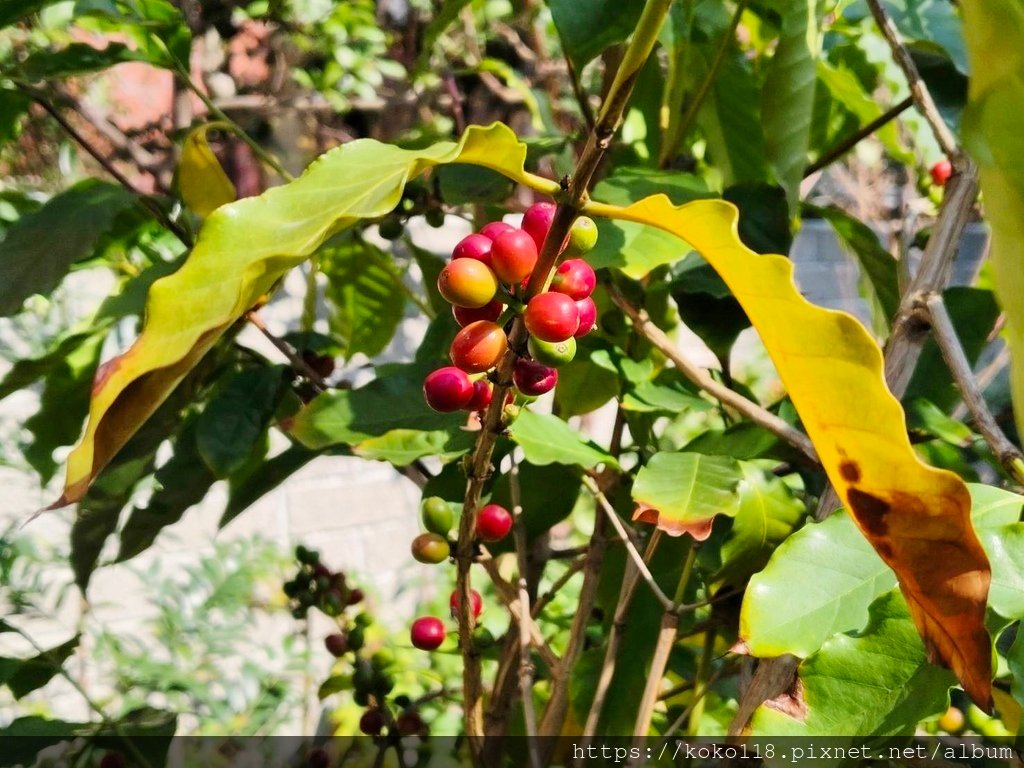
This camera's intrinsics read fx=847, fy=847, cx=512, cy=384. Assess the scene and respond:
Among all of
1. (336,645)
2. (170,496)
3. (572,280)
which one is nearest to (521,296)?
(572,280)

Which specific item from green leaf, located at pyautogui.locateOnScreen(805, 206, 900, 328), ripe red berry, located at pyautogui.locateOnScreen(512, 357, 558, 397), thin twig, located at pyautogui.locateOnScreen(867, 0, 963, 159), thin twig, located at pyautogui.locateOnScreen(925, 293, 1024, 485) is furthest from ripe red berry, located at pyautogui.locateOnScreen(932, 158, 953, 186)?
ripe red berry, located at pyautogui.locateOnScreen(512, 357, 558, 397)

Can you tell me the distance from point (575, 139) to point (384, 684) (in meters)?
0.48

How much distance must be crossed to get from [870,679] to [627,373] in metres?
0.25

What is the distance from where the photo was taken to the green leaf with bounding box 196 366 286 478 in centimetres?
60

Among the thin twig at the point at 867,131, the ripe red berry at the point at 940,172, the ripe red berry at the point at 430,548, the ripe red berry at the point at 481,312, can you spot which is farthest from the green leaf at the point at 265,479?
the ripe red berry at the point at 940,172

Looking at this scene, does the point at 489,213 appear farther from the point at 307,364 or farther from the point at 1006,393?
the point at 1006,393

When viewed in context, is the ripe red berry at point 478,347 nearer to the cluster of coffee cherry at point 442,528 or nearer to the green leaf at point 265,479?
the cluster of coffee cherry at point 442,528

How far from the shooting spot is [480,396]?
391mm

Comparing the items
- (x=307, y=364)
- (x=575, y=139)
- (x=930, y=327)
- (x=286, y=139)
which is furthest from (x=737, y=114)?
(x=286, y=139)

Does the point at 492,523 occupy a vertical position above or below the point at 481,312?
below

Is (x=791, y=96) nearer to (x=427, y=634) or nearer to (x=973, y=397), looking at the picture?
(x=973, y=397)

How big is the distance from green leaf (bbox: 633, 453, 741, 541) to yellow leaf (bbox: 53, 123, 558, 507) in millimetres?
241

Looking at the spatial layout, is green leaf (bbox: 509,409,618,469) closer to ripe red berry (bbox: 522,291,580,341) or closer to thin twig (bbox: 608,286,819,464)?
thin twig (bbox: 608,286,819,464)

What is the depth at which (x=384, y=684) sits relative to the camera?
0.73 m
